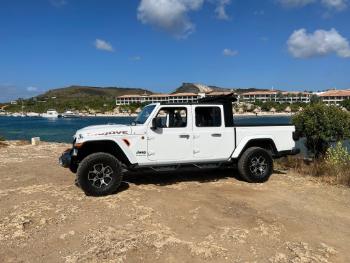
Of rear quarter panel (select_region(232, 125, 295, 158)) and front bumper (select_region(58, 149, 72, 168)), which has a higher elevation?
rear quarter panel (select_region(232, 125, 295, 158))

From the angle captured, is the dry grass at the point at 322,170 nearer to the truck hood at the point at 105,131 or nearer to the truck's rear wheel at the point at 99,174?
the truck hood at the point at 105,131

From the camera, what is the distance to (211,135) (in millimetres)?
8992

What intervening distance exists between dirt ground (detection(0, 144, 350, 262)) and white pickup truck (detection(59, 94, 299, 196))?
0.43 metres

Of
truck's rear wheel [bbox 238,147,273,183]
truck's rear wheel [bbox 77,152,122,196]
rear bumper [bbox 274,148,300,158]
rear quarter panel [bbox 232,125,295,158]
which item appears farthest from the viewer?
rear bumper [bbox 274,148,300,158]

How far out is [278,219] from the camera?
6695mm

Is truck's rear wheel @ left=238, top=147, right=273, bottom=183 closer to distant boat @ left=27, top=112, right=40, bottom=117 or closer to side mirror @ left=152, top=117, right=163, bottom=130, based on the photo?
side mirror @ left=152, top=117, right=163, bottom=130

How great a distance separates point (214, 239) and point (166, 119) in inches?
139

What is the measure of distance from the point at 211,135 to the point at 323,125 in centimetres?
565

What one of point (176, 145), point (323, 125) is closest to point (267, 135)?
point (176, 145)

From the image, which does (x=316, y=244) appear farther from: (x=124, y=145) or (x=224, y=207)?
(x=124, y=145)

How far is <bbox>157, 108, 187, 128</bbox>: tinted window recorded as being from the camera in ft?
28.5

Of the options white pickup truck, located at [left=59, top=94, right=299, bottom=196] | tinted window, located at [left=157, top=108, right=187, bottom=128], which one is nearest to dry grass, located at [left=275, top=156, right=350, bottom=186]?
white pickup truck, located at [left=59, top=94, right=299, bottom=196]

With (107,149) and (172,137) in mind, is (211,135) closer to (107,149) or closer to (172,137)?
(172,137)

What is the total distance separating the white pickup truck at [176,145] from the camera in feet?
26.0
